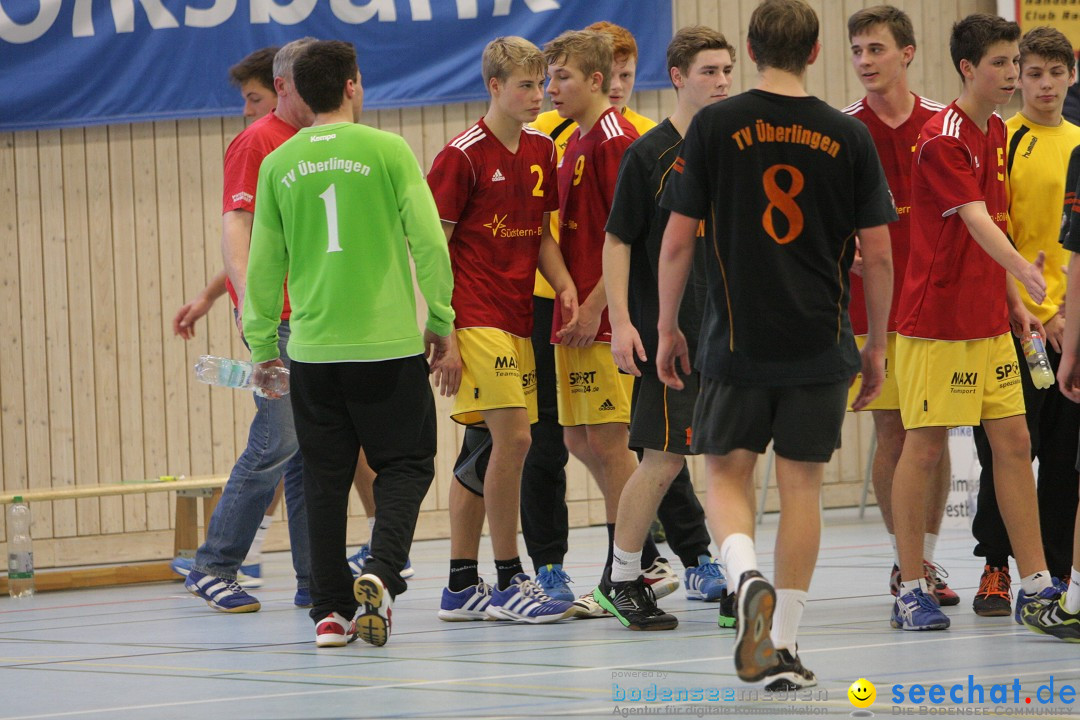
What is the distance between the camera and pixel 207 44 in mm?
8641

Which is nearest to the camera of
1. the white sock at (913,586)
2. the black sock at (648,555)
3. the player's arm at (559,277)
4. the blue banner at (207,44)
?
the white sock at (913,586)

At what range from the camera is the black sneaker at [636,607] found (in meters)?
4.86

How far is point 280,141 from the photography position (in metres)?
5.87

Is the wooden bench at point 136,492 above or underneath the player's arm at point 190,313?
underneath

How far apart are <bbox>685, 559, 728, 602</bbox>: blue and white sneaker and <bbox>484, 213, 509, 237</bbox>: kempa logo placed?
1514 mm

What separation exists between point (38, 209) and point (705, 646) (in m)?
5.44

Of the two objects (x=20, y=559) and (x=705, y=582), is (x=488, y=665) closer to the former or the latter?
(x=705, y=582)

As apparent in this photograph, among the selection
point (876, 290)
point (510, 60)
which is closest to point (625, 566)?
point (876, 290)

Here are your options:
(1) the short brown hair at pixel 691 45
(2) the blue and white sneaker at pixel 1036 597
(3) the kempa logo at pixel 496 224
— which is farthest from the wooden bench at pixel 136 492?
(2) the blue and white sneaker at pixel 1036 597

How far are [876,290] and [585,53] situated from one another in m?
1.87

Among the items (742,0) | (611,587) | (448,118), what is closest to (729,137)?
(611,587)

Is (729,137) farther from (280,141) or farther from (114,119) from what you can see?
(114,119)

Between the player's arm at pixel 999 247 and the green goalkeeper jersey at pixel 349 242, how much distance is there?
160 cm

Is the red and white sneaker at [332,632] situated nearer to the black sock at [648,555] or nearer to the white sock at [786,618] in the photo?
the black sock at [648,555]
